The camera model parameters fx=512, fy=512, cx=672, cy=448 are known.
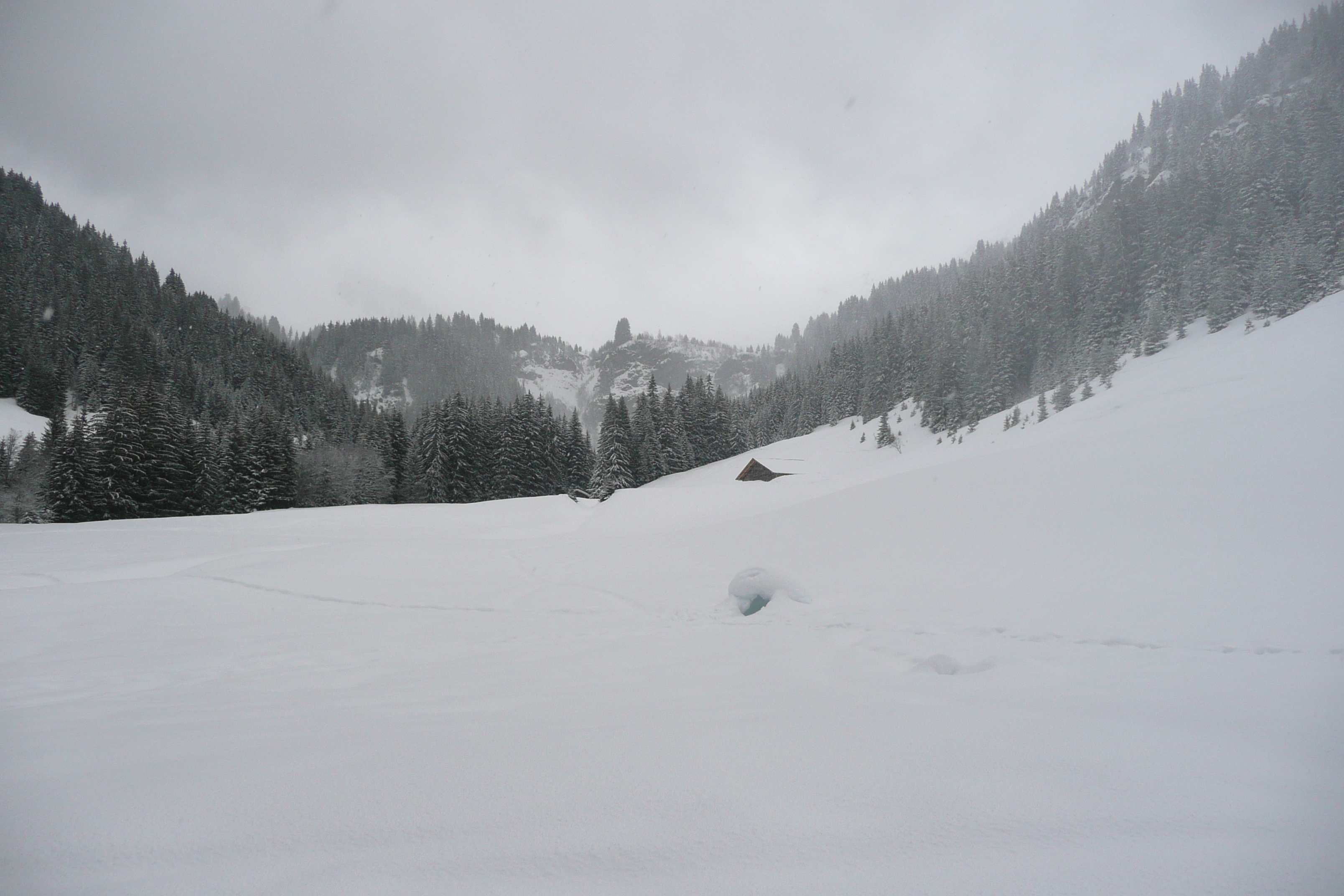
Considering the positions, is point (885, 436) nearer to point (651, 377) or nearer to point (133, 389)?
point (651, 377)

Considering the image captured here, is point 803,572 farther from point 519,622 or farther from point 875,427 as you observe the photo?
point 875,427

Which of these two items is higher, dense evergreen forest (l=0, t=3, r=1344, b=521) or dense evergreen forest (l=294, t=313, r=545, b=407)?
dense evergreen forest (l=294, t=313, r=545, b=407)

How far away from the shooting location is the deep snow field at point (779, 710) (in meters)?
1.56

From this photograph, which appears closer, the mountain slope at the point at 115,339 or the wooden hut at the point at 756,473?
the wooden hut at the point at 756,473

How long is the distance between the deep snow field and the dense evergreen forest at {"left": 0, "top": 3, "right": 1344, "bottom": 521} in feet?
98.3

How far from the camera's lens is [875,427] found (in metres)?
60.1

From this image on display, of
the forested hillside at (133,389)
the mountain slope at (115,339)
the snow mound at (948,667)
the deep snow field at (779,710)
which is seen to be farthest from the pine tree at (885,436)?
the mountain slope at (115,339)

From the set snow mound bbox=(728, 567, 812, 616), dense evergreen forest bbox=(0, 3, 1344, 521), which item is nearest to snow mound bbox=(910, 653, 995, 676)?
snow mound bbox=(728, 567, 812, 616)

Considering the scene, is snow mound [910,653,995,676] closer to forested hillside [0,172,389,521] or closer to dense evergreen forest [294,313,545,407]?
forested hillside [0,172,389,521]

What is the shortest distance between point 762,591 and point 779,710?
4.33 metres

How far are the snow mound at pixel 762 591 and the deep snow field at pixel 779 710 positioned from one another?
0.23m

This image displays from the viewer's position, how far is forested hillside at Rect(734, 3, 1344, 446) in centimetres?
3881

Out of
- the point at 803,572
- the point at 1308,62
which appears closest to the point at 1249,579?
the point at 803,572

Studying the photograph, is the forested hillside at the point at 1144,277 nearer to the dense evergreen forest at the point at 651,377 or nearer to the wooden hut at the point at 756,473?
the dense evergreen forest at the point at 651,377
